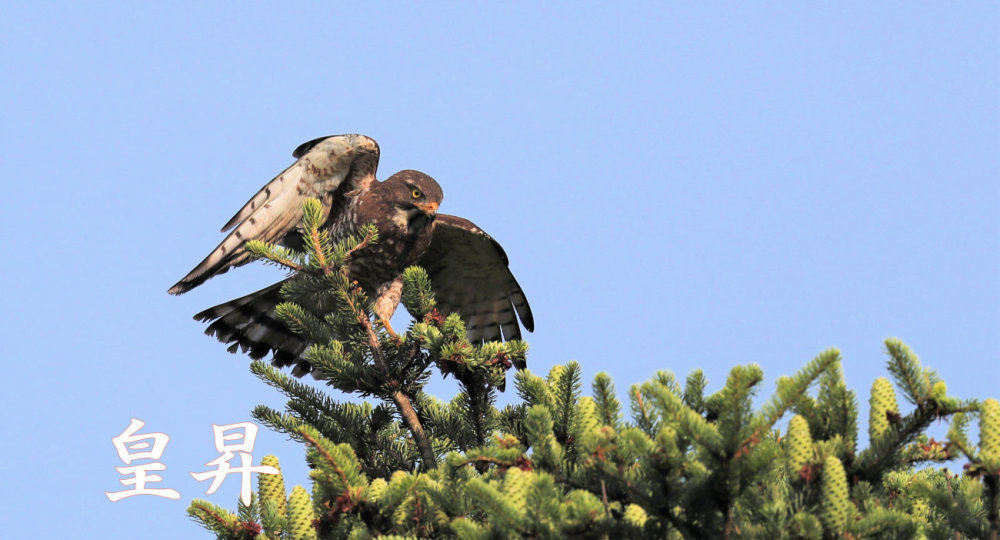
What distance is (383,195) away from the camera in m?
7.11

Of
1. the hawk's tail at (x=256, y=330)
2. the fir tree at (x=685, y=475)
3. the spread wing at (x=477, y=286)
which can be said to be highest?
the spread wing at (x=477, y=286)

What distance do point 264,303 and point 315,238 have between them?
7.04ft

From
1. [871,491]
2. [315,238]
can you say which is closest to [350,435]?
[315,238]

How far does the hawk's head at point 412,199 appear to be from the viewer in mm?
7035

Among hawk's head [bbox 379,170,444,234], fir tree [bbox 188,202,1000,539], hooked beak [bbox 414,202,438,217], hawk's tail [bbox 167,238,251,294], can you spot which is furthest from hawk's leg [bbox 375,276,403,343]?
fir tree [bbox 188,202,1000,539]

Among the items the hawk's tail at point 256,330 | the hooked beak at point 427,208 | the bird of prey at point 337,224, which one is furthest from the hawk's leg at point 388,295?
the hawk's tail at point 256,330

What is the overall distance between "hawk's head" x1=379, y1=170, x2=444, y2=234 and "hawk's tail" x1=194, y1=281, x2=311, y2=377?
3.45 feet

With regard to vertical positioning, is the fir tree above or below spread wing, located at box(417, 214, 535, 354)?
below

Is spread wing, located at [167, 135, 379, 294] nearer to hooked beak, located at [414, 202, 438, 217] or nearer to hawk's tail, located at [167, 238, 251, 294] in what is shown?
hawk's tail, located at [167, 238, 251, 294]

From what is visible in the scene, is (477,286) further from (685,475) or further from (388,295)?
(685,475)

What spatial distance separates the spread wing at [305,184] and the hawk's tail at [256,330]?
495 mm

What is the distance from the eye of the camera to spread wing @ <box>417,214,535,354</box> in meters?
7.88

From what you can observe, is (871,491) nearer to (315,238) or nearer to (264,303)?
(315,238)

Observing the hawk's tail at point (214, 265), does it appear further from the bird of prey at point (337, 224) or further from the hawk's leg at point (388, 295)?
the hawk's leg at point (388, 295)
